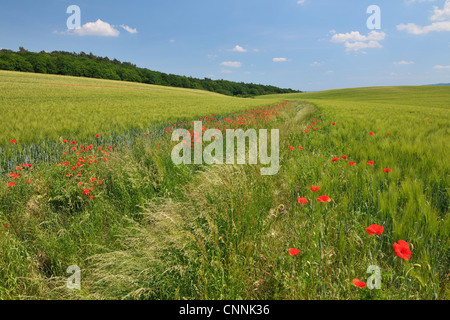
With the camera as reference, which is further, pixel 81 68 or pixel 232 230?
pixel 81 68

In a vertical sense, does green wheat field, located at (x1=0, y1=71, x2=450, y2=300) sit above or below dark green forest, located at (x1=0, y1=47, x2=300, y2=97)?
below

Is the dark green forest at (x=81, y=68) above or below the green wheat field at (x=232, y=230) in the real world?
above

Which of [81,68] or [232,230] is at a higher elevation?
[81,68]

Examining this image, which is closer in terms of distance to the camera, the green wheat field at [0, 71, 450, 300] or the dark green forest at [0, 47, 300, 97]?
the green wheat field at [0, 71, 450, 300]

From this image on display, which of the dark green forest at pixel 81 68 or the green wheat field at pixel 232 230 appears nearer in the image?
the green wheat field at pixel 232 230
